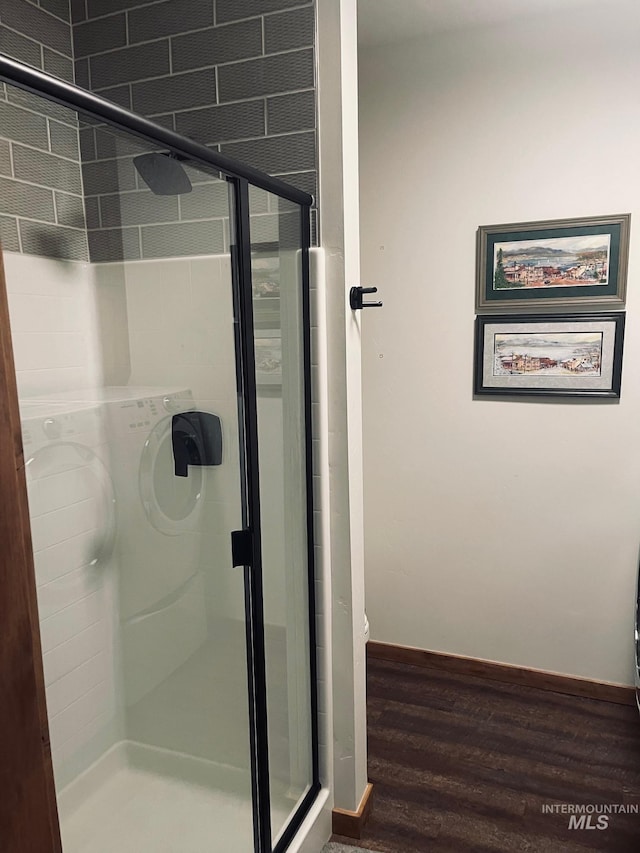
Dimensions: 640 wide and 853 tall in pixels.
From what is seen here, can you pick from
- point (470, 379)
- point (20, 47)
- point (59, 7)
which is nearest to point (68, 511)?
point (20, 47)

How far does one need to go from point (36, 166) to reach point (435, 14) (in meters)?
1.49

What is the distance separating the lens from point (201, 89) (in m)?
1.78

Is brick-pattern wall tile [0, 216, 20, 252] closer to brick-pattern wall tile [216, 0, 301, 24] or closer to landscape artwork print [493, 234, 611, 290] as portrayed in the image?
brick-pattern wall tile [216, 0, 301, 24]

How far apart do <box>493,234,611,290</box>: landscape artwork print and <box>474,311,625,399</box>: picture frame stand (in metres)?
Result: 0.13

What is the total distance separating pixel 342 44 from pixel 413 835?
219cm

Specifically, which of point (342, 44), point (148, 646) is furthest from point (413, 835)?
point (342, 44)

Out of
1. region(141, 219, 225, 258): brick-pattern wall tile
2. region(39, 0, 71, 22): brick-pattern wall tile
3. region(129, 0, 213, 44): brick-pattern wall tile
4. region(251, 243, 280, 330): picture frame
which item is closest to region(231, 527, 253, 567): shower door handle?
region(251, 243, 280, 330): picture frame

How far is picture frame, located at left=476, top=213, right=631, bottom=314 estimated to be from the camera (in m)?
2.33

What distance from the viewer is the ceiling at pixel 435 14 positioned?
2213 mm

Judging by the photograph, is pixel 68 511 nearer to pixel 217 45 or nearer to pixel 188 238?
pixel 188 238

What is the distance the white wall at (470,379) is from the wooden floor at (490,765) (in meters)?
0.20

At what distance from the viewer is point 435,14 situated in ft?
7.51

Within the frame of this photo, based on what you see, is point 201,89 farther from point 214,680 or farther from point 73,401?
point 214,680

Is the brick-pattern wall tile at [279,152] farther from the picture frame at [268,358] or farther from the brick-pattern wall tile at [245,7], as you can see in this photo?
the picture frame at [268,358]
